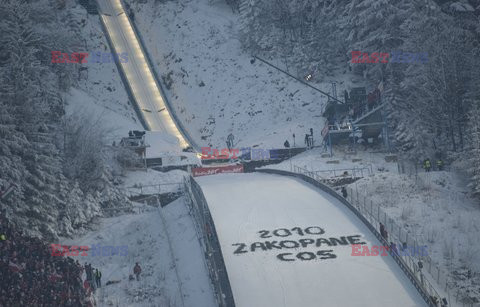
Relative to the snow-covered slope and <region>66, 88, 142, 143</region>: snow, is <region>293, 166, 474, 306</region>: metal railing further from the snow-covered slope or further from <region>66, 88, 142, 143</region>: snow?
<region>66, 88, 142, 143</region>: snow

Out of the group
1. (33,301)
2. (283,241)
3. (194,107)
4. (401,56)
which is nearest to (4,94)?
(33,301)

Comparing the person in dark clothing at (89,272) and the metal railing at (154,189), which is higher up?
the metal railing at (154,189)

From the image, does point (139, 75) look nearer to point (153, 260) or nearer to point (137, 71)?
point (137, 71)

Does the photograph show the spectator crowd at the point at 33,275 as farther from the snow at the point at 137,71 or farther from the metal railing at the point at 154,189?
the snow at the point at 137,71

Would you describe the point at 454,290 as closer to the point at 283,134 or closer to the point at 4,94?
the point at 4,94

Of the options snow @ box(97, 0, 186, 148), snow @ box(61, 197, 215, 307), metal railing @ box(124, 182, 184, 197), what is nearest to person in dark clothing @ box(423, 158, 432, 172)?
snow @ box(61, 197, 215, 307)

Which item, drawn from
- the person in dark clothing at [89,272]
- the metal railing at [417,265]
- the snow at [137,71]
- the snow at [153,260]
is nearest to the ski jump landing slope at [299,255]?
the metal railing at [417,265]
